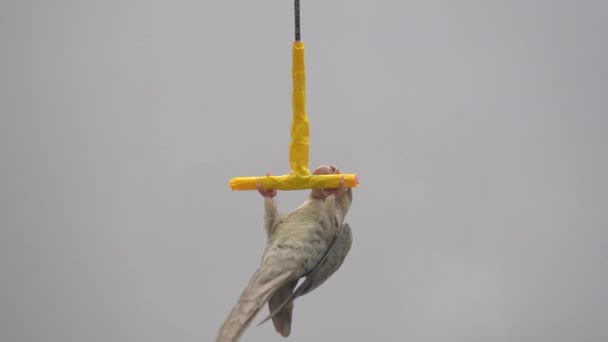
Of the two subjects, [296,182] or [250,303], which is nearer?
[250,303]

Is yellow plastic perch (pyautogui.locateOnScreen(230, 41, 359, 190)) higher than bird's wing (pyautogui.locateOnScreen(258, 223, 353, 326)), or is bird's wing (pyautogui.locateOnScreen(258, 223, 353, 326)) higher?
yellow plastic perch (pyautogui.locateOnScreen(230, 41, 359, 190))

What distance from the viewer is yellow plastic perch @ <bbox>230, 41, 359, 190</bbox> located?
4066 mm

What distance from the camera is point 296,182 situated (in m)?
4.09

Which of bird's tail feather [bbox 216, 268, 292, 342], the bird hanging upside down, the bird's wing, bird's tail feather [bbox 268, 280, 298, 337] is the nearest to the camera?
bird's tail feather [bbox 216, 268, 292, 342]

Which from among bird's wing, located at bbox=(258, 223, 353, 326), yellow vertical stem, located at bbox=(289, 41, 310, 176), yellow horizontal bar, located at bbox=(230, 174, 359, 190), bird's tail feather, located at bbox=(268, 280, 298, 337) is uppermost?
yellow vertical stem, located at bbox=(289, 41, 310, 176)

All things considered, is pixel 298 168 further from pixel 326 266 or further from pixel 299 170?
pixel 326 266

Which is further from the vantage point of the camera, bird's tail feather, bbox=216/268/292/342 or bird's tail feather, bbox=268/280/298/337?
bird's tail feather, bbox=268/280/298/337

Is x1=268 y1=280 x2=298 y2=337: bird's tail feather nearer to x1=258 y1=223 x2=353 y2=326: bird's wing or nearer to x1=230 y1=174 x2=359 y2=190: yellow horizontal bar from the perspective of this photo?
x1=258 y1=223 x2=353 y2=326: bird's wing

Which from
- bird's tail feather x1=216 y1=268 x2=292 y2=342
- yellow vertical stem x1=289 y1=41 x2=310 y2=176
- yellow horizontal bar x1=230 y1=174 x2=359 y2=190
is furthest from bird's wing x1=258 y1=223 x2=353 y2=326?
yellow vertical stem x1=289 y1=41 x2=310 y2=176

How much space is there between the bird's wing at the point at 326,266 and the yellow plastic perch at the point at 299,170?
11.6 inches

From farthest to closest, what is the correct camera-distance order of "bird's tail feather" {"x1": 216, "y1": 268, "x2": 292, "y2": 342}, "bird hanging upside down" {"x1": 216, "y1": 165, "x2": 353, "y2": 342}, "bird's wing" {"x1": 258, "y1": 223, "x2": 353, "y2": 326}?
"bird's wing" {"x1": 258, "y1": 223, "x2": 353, "y2": 326} < "bird hanging upside down" {"x1": 216, "y1": 165, "x2": 353, "y2": 342} < "bird's tail feather" {"x1": 216, "y1": 268, "x2": 292, "y2": 342}

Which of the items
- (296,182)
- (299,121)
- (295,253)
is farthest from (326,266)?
(299,121)

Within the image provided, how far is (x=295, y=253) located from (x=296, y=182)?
1.15 ft

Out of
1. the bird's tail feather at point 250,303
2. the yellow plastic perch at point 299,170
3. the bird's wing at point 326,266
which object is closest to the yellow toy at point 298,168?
the yellow plastic perch at point 299,170
